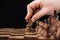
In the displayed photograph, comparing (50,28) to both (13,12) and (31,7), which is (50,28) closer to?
(31,7)

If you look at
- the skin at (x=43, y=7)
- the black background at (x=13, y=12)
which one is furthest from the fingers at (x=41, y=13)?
the black background at (x=13, y=12)

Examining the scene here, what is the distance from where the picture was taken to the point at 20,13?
200 cm

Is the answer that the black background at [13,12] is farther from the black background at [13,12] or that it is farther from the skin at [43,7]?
the skin at [43,7]

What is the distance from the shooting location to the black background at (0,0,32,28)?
1.95m

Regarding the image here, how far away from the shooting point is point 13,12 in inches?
77.4

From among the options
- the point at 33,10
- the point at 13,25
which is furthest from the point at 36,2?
the point at 13,25

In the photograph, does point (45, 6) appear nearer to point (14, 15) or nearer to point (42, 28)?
point (42, 28)

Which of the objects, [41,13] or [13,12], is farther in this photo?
[13,12]

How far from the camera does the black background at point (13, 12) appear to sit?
1951 mm

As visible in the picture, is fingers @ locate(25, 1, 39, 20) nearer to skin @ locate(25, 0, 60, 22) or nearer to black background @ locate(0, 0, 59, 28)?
skin @ locate(25, 0, 60, 22)

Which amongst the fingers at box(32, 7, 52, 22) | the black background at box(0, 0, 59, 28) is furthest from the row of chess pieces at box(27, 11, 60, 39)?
the black background at box(0, 0, 59, 28)

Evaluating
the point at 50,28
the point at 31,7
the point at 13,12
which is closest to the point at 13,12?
the point at 13,12

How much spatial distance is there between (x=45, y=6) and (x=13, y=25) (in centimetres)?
82

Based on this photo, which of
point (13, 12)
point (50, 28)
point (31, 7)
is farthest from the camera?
point (13, 12)
